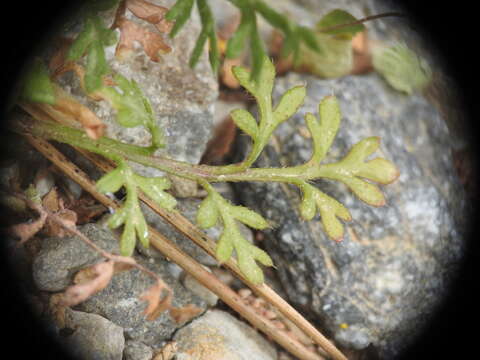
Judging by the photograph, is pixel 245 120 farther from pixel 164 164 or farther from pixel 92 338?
pixel 92 338

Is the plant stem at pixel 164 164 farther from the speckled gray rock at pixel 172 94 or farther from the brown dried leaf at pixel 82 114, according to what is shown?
the speckled gray rock at pixel 172 94

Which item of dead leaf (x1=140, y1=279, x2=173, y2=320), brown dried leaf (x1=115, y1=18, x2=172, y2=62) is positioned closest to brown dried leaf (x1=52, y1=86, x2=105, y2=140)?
brown dried leaf (x1=115, y1=18, x2=172, y2=62)

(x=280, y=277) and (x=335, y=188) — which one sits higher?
(x=335, y=188)

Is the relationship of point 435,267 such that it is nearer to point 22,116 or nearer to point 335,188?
point 335,188

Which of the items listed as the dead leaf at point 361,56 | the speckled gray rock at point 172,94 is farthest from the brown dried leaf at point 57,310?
the dead leaf at point 361,56

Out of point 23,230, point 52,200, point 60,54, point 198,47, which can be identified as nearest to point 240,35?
point 198,47

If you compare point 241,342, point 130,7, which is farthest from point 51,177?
point 241,342
